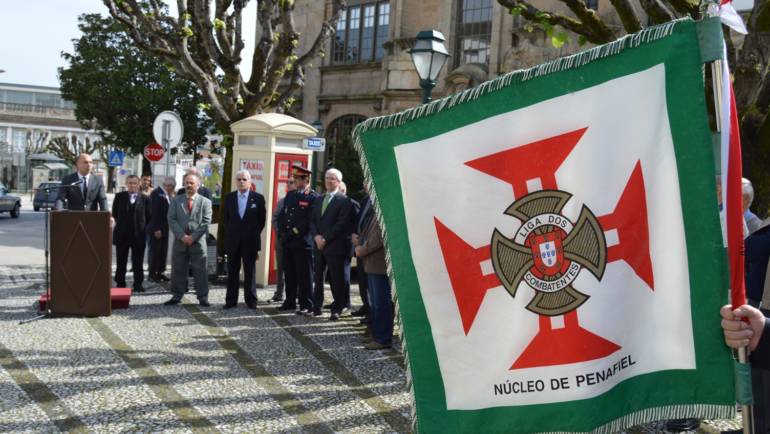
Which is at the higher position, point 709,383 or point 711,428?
point 709,383

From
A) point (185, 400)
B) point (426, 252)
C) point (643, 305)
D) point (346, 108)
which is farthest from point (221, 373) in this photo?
point (346, 108)

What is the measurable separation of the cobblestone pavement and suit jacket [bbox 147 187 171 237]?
8.54 ft

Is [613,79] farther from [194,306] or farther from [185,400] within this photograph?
[194,306]

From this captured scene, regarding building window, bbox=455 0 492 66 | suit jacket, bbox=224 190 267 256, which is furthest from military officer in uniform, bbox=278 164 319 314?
building window, bbox=455 0 492 66

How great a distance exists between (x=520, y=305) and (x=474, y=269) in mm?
220

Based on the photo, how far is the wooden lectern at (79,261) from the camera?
371 inches

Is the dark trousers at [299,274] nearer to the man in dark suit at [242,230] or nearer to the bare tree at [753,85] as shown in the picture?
the man in dark suit at [242,230]

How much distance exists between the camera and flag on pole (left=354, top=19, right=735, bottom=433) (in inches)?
106

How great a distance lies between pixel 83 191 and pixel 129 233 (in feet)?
4.83

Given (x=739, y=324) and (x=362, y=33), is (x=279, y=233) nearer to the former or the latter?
(x=739, y=324)

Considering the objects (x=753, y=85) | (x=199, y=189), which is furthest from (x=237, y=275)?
(x=753, y=85)

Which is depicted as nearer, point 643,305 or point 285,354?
point 643,305

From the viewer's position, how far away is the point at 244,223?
426 inches

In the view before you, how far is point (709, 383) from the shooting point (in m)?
2.67
